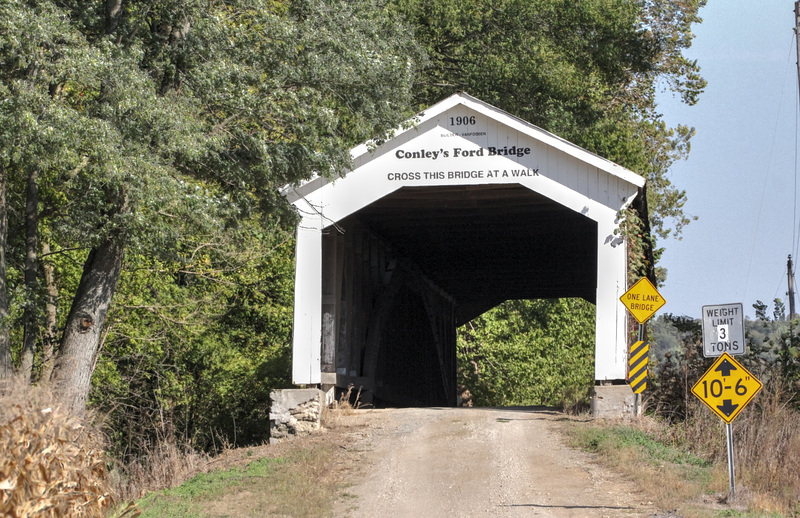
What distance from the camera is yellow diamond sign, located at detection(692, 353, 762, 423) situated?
10.9 meters

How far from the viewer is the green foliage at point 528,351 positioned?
3894 centimetres

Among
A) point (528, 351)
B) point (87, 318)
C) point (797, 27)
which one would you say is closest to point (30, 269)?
point (87, 318)

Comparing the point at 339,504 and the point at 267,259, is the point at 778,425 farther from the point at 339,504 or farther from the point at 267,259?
the point at 267,259

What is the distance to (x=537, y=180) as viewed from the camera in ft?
53.0

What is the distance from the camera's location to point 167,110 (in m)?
12.3

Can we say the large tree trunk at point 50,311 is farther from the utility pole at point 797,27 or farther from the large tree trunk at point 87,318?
the utility pole at point 797,27

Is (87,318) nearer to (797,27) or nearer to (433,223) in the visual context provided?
(433,223)

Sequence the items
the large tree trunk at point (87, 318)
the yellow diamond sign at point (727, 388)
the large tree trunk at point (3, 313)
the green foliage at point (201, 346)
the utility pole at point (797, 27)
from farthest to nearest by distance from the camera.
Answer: the utility pole at point (797, 27), the green foliage at point (201, 346), the large tree trunk at point (87, 318), the large tree trunk at point (3, 313), the yellow diamond sign at point (727, 388)

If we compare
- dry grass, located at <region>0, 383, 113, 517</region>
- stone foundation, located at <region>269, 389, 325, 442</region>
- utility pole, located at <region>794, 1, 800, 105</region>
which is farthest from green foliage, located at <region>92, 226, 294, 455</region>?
utility pole, located at <region>794, 1, 800, 105</region>

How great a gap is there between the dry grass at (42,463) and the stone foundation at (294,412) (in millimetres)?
6085

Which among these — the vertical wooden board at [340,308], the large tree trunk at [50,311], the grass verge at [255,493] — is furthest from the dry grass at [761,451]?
the large tree trunk at [50,311]

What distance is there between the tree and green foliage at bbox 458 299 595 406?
81.8 feet

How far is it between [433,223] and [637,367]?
7.19 m

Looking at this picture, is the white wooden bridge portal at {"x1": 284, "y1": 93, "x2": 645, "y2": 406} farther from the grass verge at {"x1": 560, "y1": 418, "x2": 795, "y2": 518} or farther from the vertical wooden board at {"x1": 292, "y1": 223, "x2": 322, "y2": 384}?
the grass verge at {"x1": 560, "y1": 418, "x2": 795, "y2": 518}
